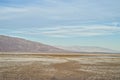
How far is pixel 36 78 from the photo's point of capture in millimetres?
27906

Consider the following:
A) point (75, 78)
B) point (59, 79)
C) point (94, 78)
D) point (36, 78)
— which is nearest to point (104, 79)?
point (94, 78)

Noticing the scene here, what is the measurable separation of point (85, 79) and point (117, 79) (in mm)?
3754

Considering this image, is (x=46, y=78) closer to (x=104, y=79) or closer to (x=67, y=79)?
(x=67, y=79)

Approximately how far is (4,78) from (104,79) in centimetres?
1180

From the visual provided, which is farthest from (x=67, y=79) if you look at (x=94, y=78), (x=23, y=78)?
(x=23, y=78)

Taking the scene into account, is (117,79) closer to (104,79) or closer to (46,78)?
(104,79)

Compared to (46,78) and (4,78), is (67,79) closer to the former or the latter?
(46,78)

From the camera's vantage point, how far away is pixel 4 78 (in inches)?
1045

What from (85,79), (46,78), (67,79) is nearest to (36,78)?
(46,78)

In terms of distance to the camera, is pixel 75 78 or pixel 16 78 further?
pixel 75 78

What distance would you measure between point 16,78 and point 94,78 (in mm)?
9470

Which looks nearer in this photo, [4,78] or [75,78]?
[4,78]

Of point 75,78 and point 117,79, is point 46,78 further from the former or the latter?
point 117,79

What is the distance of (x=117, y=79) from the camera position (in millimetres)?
26953
